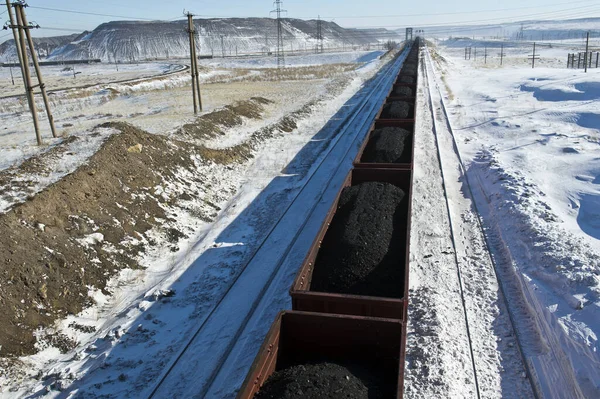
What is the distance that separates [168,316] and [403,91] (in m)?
21.1

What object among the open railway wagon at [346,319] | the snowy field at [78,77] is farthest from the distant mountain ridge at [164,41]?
the open railway wagon at [346,319]

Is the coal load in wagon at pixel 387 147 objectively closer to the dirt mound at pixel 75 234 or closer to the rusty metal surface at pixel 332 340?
the dirt mound at pixel 75 234

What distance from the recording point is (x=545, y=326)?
8031 millimetres

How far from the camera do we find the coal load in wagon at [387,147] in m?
14.1

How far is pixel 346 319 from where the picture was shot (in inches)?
246

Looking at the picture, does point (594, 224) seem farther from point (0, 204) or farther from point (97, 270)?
point (0, 204)

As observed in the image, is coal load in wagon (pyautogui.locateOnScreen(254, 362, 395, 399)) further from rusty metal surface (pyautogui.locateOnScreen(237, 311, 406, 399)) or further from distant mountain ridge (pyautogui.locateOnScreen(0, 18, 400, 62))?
distant mountain ridge (pyautogui.locateOnScreen(0, 18, 400, 62))

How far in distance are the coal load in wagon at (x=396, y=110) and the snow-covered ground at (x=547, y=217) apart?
278 centimetres

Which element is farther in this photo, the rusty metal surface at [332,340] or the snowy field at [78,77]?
the snowy field at [78,77]

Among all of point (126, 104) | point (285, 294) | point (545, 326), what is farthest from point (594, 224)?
point (126, 104)

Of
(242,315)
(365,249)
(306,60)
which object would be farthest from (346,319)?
(306,60)

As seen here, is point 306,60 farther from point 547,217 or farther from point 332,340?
point 332,340

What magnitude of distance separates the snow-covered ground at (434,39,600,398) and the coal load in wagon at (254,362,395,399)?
2.83m

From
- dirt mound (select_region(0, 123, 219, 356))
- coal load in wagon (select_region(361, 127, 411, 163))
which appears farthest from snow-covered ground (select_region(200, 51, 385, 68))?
dirt mound (select_region(0, 123, 219, 356))
